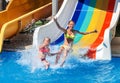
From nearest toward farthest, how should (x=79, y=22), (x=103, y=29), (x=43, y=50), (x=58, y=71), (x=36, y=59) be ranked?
(x=58, y=71), (x=43, y=50), (x=36, y=59), (x=103, y=29), (x=79, y=22)

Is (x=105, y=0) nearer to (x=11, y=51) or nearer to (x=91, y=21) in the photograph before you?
(x=91, y=21)

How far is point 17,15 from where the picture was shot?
10.5m

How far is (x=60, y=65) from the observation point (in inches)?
305

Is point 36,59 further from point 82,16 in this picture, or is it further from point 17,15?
point 17,15

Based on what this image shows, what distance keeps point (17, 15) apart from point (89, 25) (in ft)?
7.51

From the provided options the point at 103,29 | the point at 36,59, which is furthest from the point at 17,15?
the point at 36,59

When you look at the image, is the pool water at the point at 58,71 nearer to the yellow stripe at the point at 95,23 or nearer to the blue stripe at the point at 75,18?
the yellow stripe at the point at 95,23

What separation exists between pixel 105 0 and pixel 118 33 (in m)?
1.18

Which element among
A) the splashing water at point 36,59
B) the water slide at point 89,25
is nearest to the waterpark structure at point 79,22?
the water slide at point 89,25

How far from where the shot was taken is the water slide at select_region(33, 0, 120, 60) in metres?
8.17

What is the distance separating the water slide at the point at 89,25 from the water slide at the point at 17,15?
108 cm

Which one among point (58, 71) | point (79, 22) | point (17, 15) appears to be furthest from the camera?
point (17, 15)

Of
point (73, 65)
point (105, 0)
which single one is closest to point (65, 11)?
point (105, 0)

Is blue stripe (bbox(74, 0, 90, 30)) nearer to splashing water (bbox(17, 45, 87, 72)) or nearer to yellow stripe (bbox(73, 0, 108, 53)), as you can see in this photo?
yellow stripe (bbox(73, 0, 108, 53))
